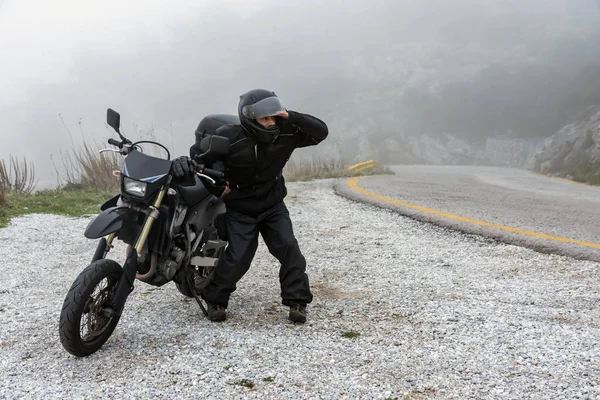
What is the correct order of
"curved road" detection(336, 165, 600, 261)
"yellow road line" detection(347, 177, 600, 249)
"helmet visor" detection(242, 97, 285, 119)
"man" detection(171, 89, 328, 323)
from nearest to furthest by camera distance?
"helmet visor" detection(242, 97, 285, 119)
"man" detection(171, 89, 328, 323)
"yellow road line" detection(347, 177, 600, 249)
"curved road" detection(336, 165, 600, 261)

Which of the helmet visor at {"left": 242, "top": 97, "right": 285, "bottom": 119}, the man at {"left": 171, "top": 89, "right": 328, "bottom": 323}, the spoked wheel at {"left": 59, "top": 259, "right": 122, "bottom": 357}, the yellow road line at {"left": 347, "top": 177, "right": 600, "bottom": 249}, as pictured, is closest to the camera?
the spoked wheel at {"left": 59, "top": 259, "right": 122, "bottom": 357}

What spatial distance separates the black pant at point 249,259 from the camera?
13.2ft

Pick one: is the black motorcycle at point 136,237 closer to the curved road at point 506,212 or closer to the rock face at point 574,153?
the curved road at point 506,212

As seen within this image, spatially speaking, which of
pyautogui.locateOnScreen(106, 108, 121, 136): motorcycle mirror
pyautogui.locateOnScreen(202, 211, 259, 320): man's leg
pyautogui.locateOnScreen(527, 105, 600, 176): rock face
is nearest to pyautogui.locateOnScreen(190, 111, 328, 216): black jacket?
pyautogui.locateOnScreen(202, 211, 259, 320): man's leg

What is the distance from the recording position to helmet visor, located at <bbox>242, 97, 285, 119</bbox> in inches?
149

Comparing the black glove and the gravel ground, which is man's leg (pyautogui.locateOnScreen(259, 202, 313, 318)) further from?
the black glove

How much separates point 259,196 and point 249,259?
485 millimetres

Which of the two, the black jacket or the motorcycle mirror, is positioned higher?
the motorcycle mirror

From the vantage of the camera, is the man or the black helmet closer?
the black helmet

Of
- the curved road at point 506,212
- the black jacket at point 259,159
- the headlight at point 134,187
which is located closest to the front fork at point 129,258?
the headlight at point 134,187

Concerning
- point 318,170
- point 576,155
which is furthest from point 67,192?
point 576,155

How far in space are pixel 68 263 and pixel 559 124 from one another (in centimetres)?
3712

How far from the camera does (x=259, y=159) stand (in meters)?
3.97

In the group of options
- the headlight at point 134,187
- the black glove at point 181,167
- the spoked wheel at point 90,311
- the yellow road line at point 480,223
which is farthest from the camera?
the yellow road line at point 480,223
